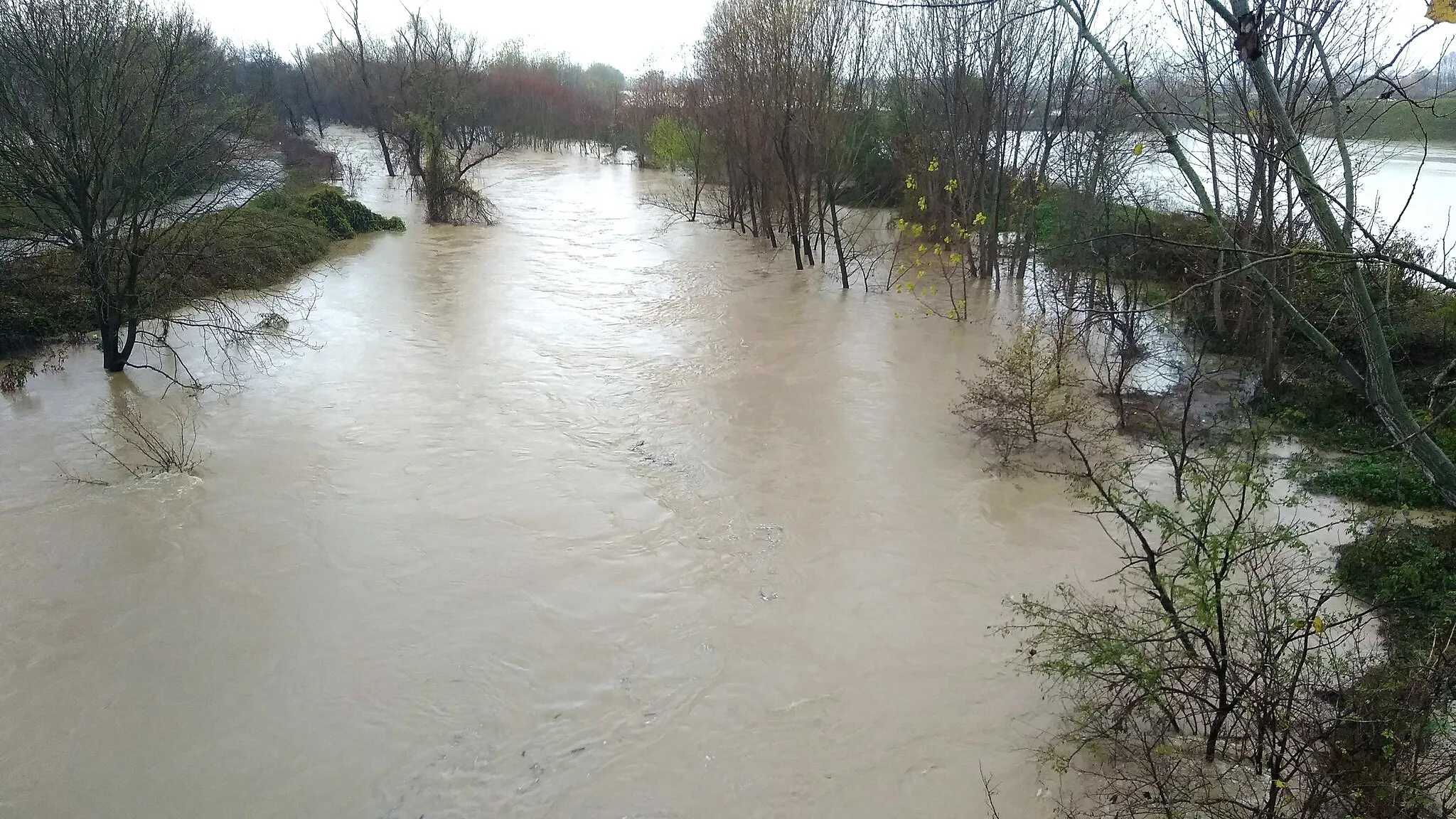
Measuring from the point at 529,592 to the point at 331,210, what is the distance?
61.4 ft

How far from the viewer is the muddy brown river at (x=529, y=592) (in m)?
5.83

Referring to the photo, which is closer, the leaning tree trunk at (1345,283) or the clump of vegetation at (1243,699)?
the leaning tree trunk at (1345,283)

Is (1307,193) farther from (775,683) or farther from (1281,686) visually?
(775,683)

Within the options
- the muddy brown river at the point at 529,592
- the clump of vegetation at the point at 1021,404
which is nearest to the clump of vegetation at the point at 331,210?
the muddy brown river at the point at 529,592

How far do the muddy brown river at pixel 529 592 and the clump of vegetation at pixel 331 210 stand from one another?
9821 mm

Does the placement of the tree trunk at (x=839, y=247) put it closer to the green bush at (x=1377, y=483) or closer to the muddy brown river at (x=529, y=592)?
the muddy brown river at (x=529, y=592)

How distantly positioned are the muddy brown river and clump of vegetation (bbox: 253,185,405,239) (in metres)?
9.82

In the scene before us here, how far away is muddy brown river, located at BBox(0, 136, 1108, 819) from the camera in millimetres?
5828

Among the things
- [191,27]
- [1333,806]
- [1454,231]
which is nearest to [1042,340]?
[1454,231]

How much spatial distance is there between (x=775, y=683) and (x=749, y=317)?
1039 cm

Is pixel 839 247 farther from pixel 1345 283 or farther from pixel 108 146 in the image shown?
pixel 1345 283

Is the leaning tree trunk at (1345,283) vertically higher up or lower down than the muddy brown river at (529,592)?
higher up

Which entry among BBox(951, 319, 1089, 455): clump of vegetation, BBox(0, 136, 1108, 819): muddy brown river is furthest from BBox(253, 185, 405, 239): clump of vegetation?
BBox(951, 319, 1089, 455): clump of vegetation

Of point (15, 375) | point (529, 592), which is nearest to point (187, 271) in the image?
point (15, 375)
